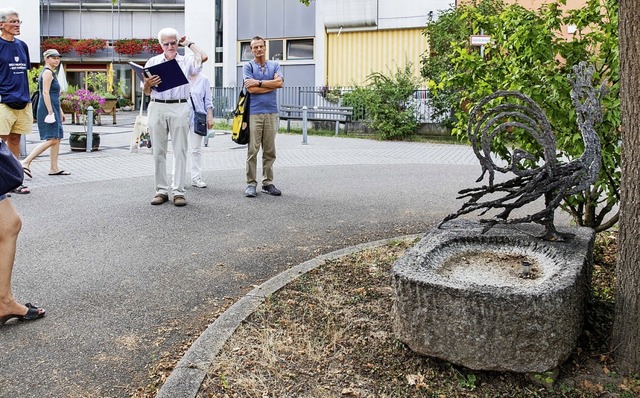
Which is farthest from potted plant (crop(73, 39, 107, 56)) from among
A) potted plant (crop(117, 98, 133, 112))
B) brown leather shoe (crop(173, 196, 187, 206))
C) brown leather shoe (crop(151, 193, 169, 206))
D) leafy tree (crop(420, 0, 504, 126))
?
brown leather shoe (crop(173, 196, 187, 206))

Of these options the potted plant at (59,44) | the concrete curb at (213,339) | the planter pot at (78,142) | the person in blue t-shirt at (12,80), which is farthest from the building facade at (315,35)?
the concrete curb at (213,339)

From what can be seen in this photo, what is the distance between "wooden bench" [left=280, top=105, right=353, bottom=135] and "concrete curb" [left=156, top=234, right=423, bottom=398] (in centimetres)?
1679

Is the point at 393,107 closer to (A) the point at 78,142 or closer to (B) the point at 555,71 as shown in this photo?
(A) the point at 78,142

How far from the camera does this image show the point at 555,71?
6043mm

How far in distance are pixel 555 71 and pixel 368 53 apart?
2112cm

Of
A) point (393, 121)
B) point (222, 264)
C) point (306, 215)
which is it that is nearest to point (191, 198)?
point (306, 215)

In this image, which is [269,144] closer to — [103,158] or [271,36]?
[103,158]

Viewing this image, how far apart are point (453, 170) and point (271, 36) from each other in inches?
679

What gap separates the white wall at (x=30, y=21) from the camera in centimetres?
4166

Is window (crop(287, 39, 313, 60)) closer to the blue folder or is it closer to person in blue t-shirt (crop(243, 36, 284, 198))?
person in blue t-shirt (crop(243, 36, 284, 198))

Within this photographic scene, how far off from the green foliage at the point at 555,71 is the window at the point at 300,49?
72.2 feet

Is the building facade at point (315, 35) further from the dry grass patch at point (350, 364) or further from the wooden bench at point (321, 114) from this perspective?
the dry grass patch at point (350, 364)

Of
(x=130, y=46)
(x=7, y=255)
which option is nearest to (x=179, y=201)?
(x=7, y=255)

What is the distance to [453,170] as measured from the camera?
13.4 metres
